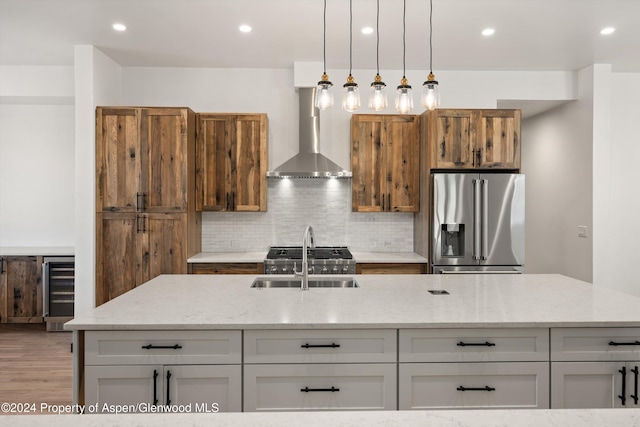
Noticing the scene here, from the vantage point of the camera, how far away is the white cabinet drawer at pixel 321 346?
1.91 m

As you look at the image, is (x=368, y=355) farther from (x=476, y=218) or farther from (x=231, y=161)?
(x=231, y=161)

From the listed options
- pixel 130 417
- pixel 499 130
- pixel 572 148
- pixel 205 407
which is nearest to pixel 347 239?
pixel 499 130

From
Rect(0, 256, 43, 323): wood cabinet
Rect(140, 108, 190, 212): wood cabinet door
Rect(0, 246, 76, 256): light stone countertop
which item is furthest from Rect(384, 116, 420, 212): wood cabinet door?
Rect(0, 256, 43, 323): wood cabinet

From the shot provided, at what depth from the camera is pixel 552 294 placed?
2.46 meters

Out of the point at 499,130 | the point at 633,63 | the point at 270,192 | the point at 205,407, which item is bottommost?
the point at 205,407

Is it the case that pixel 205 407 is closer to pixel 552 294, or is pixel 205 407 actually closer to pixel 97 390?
pixel 97 390

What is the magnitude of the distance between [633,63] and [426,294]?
14.0ft

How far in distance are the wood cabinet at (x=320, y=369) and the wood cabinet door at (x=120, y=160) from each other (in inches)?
119

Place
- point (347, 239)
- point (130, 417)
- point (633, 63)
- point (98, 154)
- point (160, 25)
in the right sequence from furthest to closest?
point (347, 239) < point (633, 63) < point (98, 154) < point (160, 25) < point (130, 417)

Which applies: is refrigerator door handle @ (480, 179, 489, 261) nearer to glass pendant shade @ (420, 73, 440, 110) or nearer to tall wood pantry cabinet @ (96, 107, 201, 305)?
glass pendant shade @ (420, 73, 440, 110)

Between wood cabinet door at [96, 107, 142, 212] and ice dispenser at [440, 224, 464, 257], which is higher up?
wood cabinet door at [96, 107, 142, 212]

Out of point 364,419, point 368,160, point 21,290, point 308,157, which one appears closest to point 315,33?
point 308,157

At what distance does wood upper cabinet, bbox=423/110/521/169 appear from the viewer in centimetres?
443

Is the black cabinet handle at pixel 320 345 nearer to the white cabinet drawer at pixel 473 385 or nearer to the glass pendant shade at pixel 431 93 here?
the white cabinet drawer at pixel 473 385
